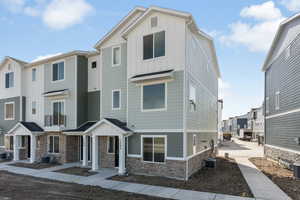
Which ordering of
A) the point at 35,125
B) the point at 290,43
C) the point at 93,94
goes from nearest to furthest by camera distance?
the point at 290,43 → the point at 93,94 → the point at 35,125

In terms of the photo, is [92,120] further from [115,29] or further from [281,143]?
[281,143]

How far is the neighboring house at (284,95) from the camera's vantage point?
41.8ft

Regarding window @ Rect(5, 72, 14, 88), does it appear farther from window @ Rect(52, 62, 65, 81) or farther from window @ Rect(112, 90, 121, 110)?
window @ Rect(112, 90, 121, 110)

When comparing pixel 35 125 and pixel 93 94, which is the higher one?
pixel 93 94

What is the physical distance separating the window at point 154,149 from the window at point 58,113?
25.7 feet

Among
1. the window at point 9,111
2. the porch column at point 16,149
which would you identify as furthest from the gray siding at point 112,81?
the window at point 9,111

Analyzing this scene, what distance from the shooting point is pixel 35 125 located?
1761 centimetres

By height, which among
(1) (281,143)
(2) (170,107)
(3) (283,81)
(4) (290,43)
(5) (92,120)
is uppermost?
(4) (290,43)

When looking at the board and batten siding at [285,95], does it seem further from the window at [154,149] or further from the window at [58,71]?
the window at [58,71]

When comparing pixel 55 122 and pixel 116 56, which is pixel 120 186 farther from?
pixel 55 122

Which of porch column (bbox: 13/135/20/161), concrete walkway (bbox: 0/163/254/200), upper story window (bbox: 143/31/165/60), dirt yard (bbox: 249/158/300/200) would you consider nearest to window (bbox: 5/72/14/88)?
porch column (bbox: 13/135/20/161)

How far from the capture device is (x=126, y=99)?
13.4 metres

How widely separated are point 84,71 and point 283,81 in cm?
1514

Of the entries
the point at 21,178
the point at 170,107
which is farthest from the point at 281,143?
the point at 21,178
